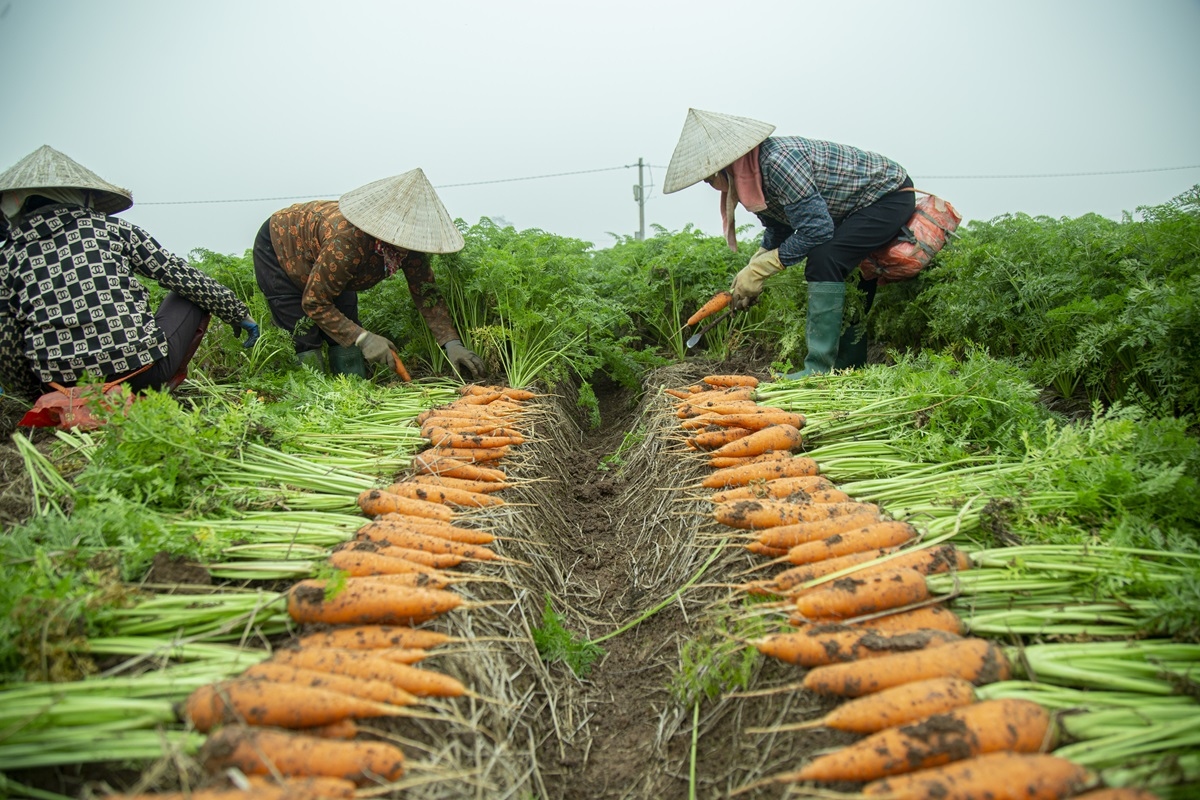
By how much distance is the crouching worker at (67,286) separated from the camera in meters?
3.38

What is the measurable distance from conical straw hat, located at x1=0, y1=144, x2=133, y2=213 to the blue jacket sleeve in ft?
13.3

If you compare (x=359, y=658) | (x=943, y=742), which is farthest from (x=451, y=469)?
(x=943, y=742)

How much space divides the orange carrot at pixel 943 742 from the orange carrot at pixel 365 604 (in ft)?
3.81

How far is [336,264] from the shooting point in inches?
173

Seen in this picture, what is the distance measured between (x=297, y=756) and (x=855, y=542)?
1.81 metres

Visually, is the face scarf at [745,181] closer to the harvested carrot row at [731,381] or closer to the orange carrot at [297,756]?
the harvested carrot row at [731,381]

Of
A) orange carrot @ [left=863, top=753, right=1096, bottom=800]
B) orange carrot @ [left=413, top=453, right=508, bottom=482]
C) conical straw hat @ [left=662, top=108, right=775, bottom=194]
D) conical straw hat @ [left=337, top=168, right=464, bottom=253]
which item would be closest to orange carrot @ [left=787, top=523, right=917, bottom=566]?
orange carrot @ [left=863, top=753, right=1096, bottom=800]

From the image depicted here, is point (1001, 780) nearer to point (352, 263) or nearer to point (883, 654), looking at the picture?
point (883, 654)

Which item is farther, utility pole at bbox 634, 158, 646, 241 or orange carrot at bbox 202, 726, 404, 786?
utility pole at bbox 634, 158, 646, 241

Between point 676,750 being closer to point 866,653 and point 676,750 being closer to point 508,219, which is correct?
point 866,653

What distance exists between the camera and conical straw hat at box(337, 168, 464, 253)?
4301 millimetres

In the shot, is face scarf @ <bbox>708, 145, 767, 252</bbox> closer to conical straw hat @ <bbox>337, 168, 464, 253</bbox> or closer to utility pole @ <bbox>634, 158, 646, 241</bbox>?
conical straw hat @ <bbox>337, 168, 464, 253</bbox>

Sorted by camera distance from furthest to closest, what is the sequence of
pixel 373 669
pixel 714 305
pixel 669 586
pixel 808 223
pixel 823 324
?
1. pixel 714 305
2. pixel 823 324
3. pixel 808 223
4. pixel 669 586
5. pixel 373 669

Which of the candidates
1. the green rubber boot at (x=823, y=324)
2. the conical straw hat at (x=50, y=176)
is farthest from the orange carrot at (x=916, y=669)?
the conical straw hat at (x=50, y=176)
